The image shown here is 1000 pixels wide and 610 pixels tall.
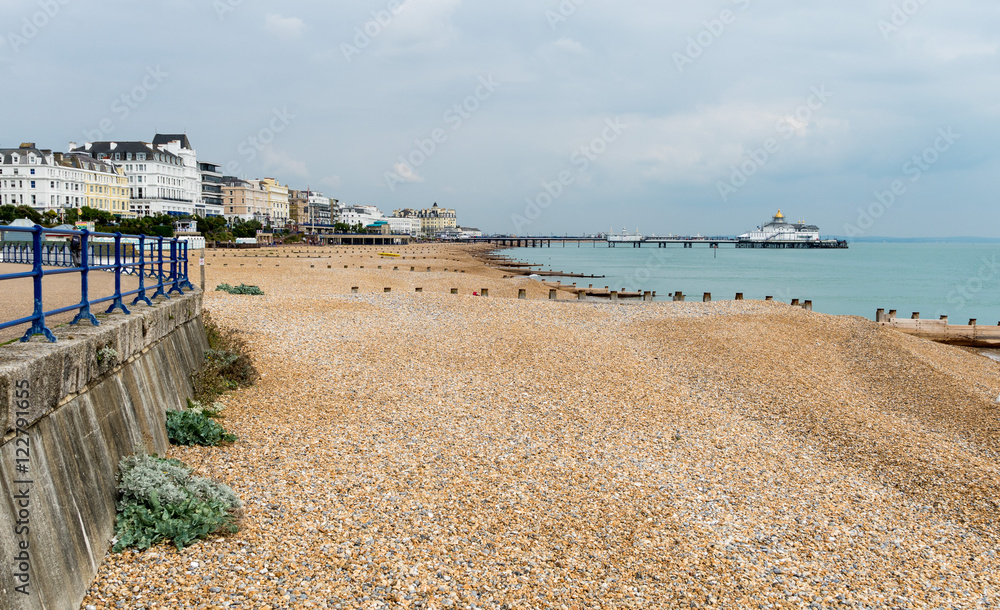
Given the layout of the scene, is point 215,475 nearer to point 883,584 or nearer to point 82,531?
point 82,531

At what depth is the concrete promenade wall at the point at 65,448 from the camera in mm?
4098

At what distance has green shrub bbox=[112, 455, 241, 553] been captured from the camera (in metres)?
5.25

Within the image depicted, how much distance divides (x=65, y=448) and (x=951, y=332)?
2799 centimetres

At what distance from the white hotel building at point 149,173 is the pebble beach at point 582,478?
91.2m

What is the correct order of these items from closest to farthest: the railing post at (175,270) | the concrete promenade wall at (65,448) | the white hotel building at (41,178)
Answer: the concrete promenade wall at (65,448)
the railing post at (175,270)
the white hotel building at (41,178)

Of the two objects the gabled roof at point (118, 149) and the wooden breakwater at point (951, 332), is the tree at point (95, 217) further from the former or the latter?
the wooden breakwater at point (951, 332)

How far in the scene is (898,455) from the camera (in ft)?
31.4

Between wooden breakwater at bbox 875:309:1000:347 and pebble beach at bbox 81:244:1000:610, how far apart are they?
35.9 feet

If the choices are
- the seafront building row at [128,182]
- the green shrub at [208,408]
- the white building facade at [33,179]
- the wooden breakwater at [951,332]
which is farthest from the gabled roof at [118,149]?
the green shrub at [208,408]

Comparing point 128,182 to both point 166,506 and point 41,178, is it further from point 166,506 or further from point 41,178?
point 166,506

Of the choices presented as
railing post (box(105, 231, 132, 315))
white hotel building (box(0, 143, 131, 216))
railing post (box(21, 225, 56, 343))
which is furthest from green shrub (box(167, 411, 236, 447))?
white hotel building (box(0, 143, 131, 216))

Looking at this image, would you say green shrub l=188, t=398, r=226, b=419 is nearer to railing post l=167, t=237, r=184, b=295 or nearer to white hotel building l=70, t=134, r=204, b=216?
railing post l=167, t=237, r=184, b=295

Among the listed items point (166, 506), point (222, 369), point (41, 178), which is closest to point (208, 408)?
point (222, 369)

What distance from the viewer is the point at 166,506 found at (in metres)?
5.46
